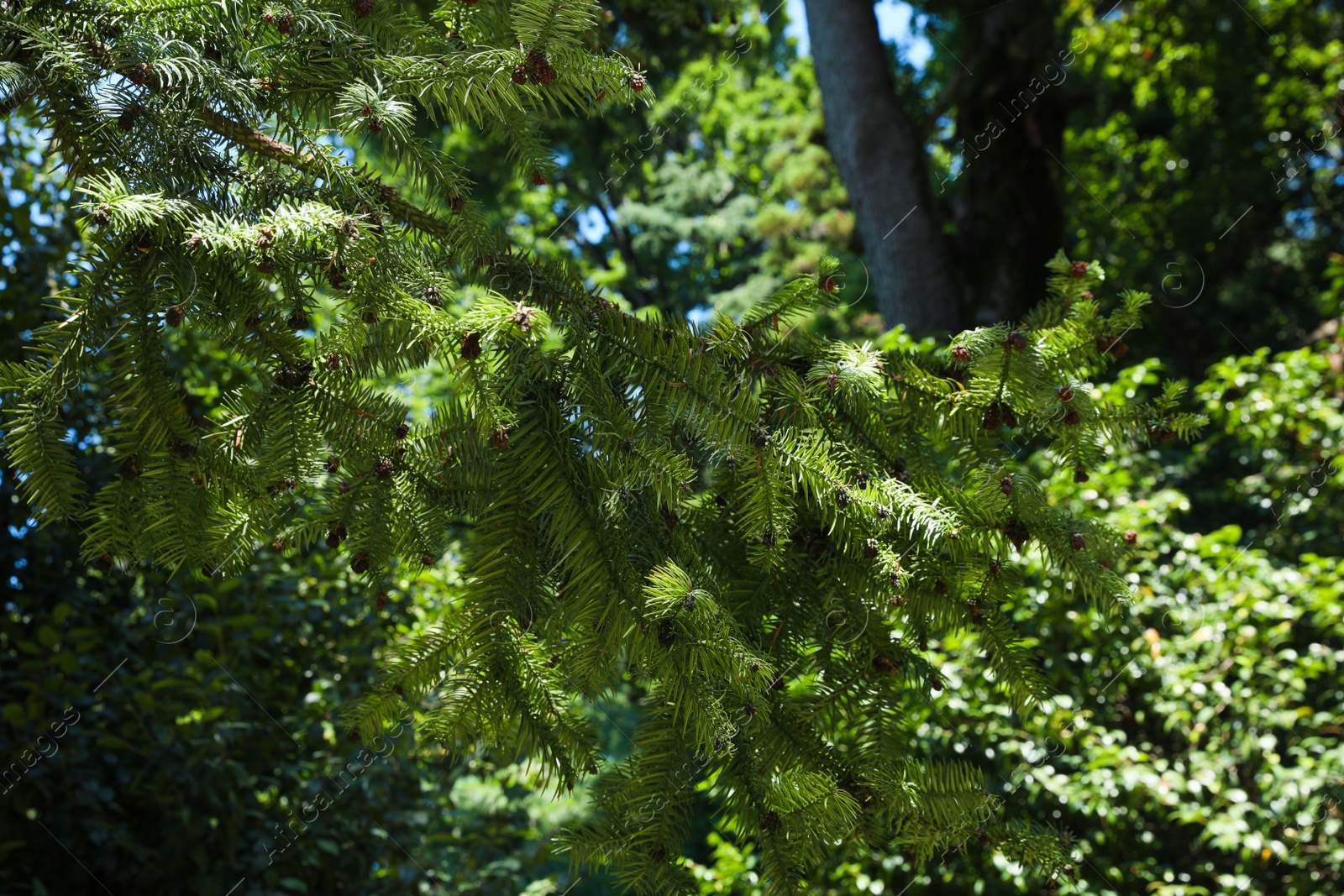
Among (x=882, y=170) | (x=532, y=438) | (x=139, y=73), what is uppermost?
(x=882, y=170)

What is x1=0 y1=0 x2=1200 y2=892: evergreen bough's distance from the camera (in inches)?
46.8

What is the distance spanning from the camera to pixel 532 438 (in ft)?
4.04

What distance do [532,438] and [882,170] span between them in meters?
3.78

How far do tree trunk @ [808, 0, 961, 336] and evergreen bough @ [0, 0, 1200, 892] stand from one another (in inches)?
120

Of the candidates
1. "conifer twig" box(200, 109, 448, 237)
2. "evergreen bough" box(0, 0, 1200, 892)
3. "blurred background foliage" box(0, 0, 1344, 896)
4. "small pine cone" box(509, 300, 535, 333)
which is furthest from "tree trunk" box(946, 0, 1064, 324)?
"small pine cone" box(509, 300, 535, 333)

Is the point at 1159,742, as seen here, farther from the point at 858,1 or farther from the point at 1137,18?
the point at 1137,18

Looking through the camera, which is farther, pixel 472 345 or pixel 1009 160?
A: pixel 1009 160

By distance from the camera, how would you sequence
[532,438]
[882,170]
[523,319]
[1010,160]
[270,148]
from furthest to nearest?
[1010,160], [882,170], [270,148], [532,438], [523,319]

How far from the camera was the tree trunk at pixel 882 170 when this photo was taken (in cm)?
447

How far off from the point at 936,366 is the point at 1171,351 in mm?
9907

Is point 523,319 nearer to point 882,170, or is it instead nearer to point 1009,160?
point 882,170

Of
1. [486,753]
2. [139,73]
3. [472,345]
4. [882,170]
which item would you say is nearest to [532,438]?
[472,345]

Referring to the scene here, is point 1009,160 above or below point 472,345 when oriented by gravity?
above

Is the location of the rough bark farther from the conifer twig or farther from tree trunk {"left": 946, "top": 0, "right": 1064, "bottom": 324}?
the conifer twig
